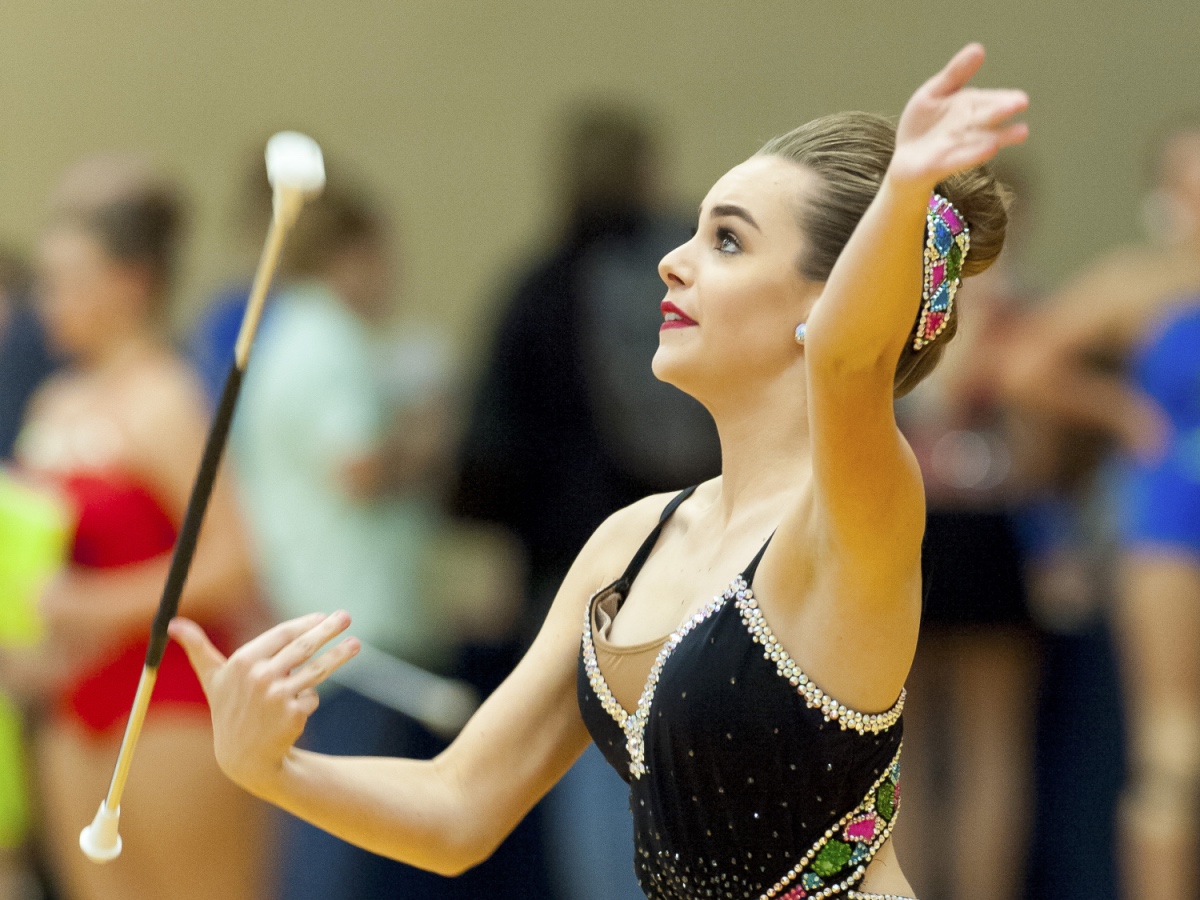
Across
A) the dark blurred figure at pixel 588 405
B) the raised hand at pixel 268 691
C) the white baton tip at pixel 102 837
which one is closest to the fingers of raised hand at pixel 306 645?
the raised hand at pixel 268 691

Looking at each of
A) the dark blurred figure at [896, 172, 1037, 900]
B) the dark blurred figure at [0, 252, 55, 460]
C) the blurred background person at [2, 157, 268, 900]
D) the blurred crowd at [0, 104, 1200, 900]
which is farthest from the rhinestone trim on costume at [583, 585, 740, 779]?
the dark blurred figure at [0, 252, 55, 460]

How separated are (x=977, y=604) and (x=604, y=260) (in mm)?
1189

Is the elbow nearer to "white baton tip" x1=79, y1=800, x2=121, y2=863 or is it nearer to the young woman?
the young woman

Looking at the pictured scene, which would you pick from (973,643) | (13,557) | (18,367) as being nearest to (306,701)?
(13,557)

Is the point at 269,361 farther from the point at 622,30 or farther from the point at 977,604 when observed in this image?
the point at 622,30

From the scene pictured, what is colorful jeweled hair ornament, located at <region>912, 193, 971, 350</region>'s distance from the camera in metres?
1.33

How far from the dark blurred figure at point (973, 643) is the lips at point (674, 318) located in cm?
242

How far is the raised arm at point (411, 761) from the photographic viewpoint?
58.4 inches

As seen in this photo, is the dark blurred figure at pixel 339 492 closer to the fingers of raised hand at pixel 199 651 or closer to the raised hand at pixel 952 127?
the fingers of raised hand at pixel 199 651

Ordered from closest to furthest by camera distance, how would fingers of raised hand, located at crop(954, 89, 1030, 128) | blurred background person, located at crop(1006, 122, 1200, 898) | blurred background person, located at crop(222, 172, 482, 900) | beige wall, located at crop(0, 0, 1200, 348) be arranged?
fingers of raised hand, located at crop(954, 89, 1030, 128) → blurred background person, located at crop(222, 172, 482, 900) → blurred background person, located at crop(1006, 122, 1200, 898) → beige wall, located at crop(0, 0, 1200, 348)

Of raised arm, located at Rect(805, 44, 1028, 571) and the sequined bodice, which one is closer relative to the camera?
raised arm, located at Rect(805, 44, 1028, 571)

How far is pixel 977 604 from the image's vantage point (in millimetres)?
3941

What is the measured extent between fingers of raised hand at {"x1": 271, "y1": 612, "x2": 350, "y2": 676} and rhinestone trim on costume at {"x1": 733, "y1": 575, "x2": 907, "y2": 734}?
0.34 meters

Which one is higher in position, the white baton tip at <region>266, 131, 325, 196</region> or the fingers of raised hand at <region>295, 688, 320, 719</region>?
the white baton tip at <region>266, 131, 325, 196</region>
